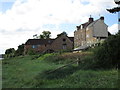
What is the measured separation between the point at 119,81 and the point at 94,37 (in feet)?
162

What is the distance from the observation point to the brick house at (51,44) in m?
70.7

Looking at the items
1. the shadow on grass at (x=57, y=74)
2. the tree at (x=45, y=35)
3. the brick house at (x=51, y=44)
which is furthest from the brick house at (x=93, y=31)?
the shadow on grass at (x=57, y=74)

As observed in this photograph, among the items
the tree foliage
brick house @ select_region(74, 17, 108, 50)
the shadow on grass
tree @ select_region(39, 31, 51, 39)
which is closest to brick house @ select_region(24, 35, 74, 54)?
brick house @ select_region(74, 17, 108, 50)

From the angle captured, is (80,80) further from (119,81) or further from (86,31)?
(86,31)

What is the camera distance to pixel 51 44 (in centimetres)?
7150

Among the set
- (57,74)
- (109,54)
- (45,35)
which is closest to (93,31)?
(45,35)

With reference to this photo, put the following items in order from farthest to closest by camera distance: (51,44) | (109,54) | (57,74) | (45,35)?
(45,35), (51,44), (109,54), (57,74)

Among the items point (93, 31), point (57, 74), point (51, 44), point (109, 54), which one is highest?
point (93, 31)

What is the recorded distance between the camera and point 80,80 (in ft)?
36.0

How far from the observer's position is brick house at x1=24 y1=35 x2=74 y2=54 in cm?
7069

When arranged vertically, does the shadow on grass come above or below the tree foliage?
below

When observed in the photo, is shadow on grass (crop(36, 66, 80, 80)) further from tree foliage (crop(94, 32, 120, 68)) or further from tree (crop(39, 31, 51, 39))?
tree (crop(39, 31, 51, 39))

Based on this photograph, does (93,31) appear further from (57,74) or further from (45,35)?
(57,74)

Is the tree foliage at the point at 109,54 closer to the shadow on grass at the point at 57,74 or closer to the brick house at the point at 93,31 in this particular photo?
the shadow on grass at the point at 57,74
